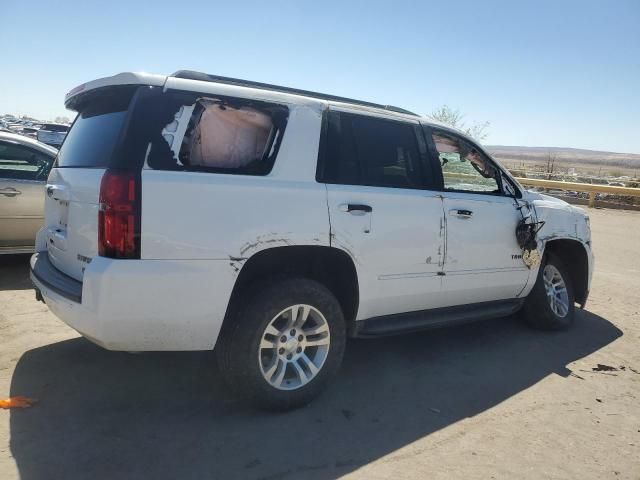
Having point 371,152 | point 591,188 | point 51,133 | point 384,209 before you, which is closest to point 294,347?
point 384,209

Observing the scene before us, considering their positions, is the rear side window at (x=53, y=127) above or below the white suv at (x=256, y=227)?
above

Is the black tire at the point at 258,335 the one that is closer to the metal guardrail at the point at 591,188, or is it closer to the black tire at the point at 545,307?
the black tire at the point at 545,307

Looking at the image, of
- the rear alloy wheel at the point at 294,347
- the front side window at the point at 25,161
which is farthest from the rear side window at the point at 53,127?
the rear alloy wheel at the point at 294,347

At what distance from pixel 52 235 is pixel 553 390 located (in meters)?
3.74

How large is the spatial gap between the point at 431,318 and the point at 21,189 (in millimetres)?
4881

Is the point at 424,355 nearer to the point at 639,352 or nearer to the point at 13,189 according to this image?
the point at 639,352

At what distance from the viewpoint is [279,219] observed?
308 centimetres

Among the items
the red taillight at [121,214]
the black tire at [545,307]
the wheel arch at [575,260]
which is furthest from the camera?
the wheel arch at [575,260]

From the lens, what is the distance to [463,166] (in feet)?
14.8

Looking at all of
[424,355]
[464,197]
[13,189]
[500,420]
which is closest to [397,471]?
[500,420]

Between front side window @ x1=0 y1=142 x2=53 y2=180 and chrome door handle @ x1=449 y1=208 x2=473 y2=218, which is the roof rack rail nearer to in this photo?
chrome door handle @ x1=449 y1=208 x2=473 y2=218

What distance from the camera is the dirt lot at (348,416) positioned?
8.91ft

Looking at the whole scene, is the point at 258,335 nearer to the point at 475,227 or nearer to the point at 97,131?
the point at 97,131

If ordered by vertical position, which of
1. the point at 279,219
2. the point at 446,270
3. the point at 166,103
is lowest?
the point at 446,270
